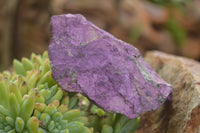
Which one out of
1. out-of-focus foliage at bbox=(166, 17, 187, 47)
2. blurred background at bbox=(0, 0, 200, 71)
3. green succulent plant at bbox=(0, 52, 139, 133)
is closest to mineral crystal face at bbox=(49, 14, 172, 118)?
green succulent plant at bbox=(0, 52, 139, 133)

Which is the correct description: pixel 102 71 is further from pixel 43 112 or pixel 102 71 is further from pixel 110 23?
pixel 110 23

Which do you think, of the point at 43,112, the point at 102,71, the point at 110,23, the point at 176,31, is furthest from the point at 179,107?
the point at 176,31

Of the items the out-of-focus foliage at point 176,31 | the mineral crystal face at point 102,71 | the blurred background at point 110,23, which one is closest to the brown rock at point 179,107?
the mineral crystal face at point 102,71

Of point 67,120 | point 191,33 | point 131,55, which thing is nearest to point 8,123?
point 67,120

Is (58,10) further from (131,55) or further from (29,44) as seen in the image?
(131,55)

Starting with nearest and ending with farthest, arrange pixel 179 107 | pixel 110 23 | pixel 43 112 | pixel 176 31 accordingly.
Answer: pixel 43 112, pixel 179 107, pixel 110 23, pixel 176 31

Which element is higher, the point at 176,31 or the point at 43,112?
the point at 43,112
